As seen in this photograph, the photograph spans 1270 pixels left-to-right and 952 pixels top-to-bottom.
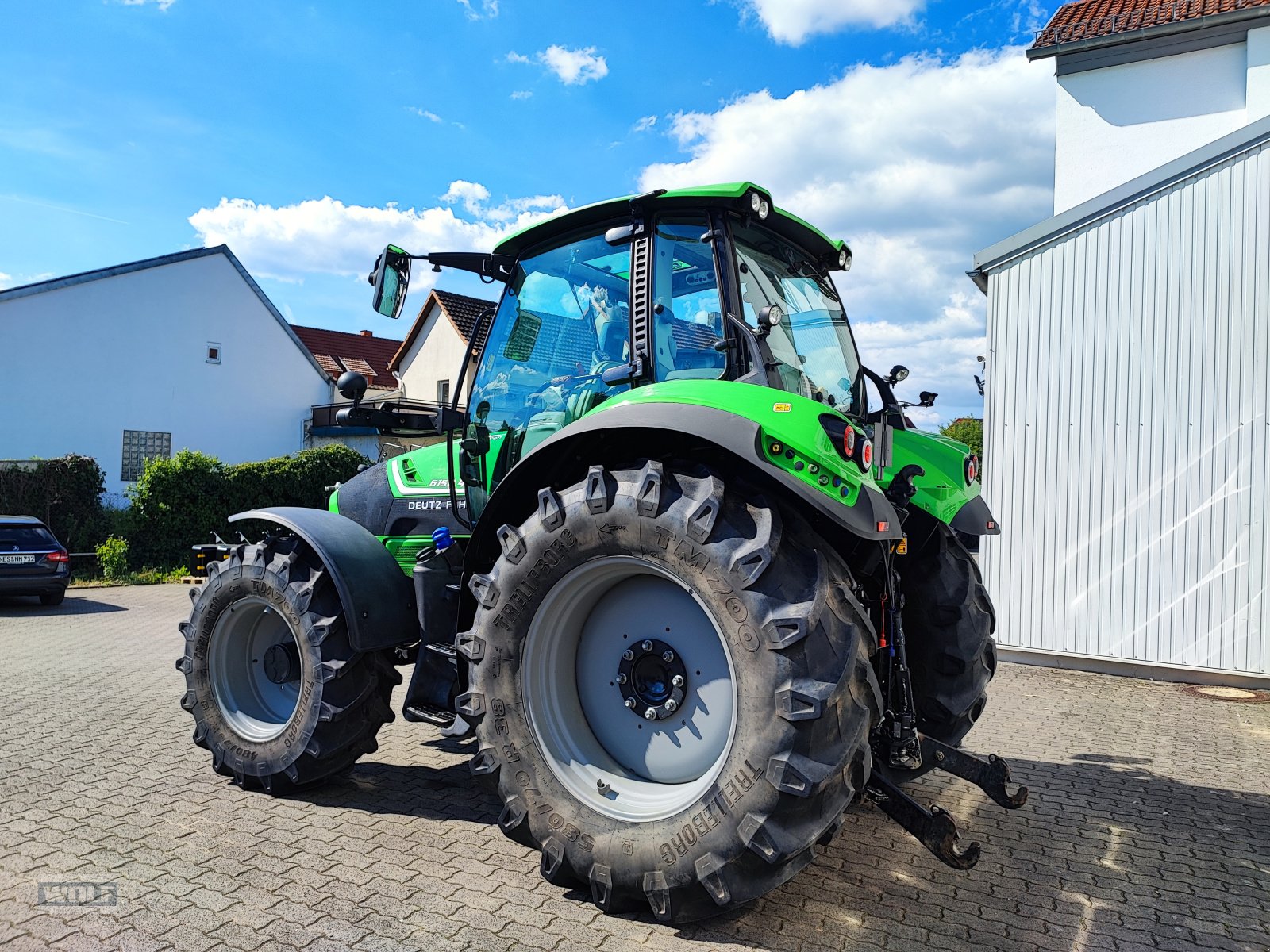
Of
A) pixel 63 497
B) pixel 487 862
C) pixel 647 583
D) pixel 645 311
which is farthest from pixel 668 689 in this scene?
pixel 63 497

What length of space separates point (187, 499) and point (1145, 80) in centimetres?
1840

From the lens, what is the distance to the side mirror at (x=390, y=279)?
4270 mm

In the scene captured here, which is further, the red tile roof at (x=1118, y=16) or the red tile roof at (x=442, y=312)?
the red tile roof at (x=442, y=312)

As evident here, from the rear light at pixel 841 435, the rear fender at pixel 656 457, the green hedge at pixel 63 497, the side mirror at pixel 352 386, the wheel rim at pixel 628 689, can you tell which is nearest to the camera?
the rear fender at pixel 656 457

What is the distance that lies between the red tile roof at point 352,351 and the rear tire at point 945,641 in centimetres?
3025

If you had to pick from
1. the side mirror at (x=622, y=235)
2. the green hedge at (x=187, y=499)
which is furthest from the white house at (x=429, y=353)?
the side mirror at (x=622, y=235)

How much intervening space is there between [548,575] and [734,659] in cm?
78

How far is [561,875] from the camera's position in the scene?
3.30 meters

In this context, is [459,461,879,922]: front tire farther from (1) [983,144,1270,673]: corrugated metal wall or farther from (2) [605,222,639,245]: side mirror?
(1) [983,144,1270,673]: corrugated metal wall

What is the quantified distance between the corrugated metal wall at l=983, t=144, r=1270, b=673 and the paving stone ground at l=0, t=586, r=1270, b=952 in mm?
2122

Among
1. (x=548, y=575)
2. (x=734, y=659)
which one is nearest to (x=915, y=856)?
(x=734, y=659)

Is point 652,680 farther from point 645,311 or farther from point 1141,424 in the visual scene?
point 1141,424

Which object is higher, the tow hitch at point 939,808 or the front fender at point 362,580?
the front fender at point 362,580

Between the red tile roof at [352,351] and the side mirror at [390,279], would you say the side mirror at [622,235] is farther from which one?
the red tile roof at [352,351]
